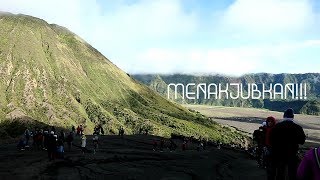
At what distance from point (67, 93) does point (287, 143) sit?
405 ft

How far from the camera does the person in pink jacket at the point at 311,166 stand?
595 centimetres

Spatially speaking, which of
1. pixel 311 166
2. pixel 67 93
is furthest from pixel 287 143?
pixel 67 93

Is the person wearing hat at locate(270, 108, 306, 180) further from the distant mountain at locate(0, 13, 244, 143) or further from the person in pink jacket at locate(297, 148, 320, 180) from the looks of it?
the distant mountain at locate(0, 13, 244, 143)

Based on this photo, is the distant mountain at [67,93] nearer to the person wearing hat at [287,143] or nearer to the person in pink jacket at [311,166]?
the person wearing hat at [287,143]

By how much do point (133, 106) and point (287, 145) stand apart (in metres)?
158

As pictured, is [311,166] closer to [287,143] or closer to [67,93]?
[287,143]

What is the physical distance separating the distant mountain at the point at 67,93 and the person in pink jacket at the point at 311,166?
87.4 metres

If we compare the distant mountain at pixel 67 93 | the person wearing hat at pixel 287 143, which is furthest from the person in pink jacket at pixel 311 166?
the distant mountain at pixel 67 93

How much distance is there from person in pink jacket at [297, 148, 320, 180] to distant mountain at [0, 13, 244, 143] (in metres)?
87.4

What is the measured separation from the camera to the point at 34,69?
13538 cm

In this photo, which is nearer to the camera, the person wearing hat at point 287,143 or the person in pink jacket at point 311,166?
the person in pink jacket at point 311,166

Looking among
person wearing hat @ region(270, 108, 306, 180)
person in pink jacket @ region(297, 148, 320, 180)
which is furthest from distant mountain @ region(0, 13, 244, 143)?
person in pink jacket @ region(297, 148, 320, 180)

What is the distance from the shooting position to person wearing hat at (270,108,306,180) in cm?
1129

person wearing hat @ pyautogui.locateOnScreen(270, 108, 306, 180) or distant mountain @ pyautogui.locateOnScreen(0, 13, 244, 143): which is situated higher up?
distant mountain @ pyautogui.locateOnScreen(0, 13, 244, 143)
